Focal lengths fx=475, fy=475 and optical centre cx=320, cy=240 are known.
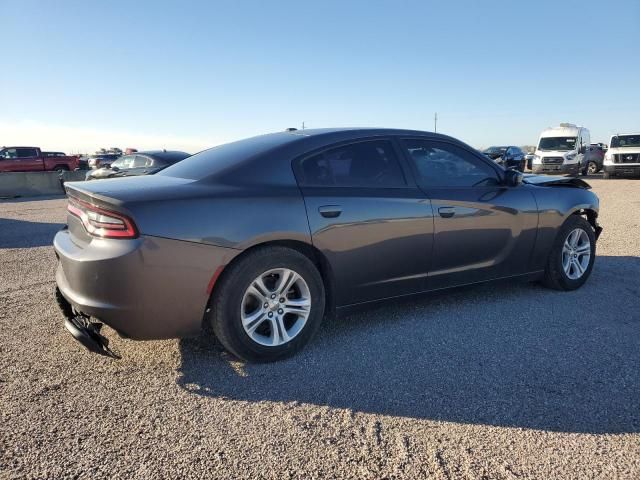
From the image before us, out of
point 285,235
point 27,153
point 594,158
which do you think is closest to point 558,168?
point 594,158

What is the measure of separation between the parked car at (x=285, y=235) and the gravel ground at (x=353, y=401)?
11.4 inches


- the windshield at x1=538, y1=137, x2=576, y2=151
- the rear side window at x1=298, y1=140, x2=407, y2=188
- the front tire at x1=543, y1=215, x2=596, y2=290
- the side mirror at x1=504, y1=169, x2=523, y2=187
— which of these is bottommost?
the front tire at x1=543, y1=215, x2=596, y2=290

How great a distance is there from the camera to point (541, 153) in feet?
73.9

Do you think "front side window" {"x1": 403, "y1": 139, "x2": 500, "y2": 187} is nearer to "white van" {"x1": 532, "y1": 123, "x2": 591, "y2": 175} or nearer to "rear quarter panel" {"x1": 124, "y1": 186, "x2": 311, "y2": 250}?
"rear quarter panel" {"x1": 124, "y1": 186, "x2": 311, "y2": 250}

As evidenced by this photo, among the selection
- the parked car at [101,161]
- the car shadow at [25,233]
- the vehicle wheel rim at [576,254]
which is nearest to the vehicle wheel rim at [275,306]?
the vehicle wheel rim at [576,254]

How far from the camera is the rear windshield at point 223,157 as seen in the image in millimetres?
3219

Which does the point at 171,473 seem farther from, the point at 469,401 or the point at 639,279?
the point at 639,279

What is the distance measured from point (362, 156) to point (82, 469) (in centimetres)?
257

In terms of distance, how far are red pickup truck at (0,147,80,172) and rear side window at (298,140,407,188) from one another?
3039 centimetres

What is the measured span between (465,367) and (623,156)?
72.3ft

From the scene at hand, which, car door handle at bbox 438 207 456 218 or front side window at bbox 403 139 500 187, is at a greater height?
front side window at bbox 403 139 500 187

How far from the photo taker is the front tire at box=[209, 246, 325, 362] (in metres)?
2.88

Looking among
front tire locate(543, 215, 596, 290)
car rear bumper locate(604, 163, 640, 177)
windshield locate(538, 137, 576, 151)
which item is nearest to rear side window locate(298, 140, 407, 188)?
front tire locate(543, 215, 596, 290)

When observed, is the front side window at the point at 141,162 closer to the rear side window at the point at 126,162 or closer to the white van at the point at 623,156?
the rear side window at the point at 126,162
